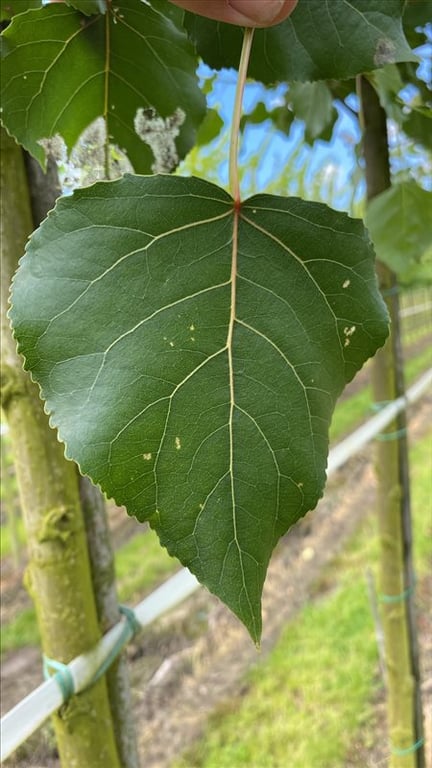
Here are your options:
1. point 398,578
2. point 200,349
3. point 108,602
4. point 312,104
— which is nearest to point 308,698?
point 398,578

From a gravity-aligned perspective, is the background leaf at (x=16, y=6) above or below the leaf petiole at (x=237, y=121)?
above

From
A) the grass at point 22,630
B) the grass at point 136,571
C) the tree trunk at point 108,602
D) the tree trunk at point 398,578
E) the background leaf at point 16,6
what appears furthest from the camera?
the grass at point 136,571

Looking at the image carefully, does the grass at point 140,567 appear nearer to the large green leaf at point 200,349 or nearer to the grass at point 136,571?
the grass at point 136,571

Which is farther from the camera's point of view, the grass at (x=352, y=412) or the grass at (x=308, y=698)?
the grass at (x=352, y=412)

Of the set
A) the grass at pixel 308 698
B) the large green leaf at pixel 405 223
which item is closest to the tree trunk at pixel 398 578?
the large green leaf at pixel 405 223

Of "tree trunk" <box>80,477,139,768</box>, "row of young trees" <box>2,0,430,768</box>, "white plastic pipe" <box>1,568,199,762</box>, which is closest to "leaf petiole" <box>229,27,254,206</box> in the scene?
"row of young trees" <box>2,0,430,768</box>

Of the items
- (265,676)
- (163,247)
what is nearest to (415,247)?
(163,247)

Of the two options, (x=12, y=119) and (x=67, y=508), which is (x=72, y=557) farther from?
(x=12, y=119)
